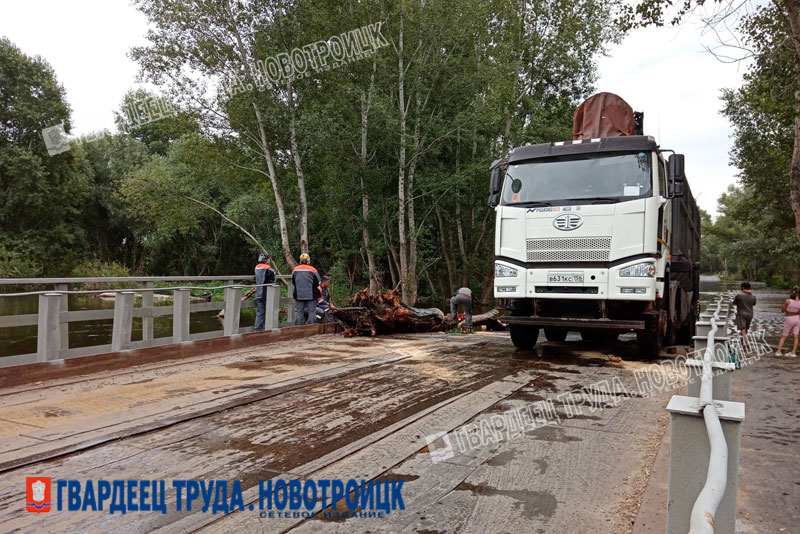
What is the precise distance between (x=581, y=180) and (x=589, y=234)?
3.03 ft

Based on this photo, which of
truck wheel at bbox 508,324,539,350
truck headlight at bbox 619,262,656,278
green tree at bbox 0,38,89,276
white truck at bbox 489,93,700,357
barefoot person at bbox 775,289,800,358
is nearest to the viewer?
truck headlight at bbox 619,262,656,278

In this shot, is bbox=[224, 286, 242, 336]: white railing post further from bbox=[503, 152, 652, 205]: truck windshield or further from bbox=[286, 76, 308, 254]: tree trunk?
bbox=[286, 76, 308, 254]: tree trunk

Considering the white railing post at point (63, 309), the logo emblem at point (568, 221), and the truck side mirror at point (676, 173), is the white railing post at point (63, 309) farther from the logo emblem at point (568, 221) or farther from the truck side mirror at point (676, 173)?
the truck side mirror at point (676, 173)

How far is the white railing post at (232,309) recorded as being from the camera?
9961 millimetres

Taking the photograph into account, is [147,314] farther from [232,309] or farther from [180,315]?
[232,309]

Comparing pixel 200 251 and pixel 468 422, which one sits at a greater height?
pixel 200 251

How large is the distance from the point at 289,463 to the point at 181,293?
562 cm

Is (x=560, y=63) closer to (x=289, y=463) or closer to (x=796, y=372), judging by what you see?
(x=796, y=372)

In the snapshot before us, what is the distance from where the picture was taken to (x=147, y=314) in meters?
8.65

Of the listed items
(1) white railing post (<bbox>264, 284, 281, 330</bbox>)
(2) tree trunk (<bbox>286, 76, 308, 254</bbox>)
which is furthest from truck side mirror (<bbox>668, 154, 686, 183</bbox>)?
(2) tree trunk (<bbox>286, 76, 308, 254</bbox>)

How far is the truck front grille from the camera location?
8.29m

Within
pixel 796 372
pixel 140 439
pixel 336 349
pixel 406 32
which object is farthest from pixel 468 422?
pixel 406 32

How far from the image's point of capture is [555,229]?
8.55 meters

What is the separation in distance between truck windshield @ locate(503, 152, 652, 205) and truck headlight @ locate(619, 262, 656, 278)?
1.02 meters
